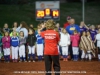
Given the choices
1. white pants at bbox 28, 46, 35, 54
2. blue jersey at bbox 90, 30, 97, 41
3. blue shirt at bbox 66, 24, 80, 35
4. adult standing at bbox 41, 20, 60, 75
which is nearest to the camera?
adult standing at bbox 41, 20, 60, 75

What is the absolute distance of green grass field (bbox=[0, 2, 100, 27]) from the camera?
35750mm

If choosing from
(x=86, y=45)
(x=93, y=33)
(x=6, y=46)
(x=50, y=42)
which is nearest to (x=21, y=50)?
(x=6, y=46)

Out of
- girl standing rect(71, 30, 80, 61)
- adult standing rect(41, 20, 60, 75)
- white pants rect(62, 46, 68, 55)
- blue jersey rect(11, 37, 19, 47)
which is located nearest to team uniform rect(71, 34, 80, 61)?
girl standing rect(71, 30, 80, 61)

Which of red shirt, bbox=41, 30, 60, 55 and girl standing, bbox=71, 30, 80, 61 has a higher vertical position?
red shirt, bbox=41, 30, 60, 55

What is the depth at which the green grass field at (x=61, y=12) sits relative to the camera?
35750mm

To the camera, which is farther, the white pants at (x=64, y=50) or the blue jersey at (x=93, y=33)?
the blue jersey at (x=93, y=33)

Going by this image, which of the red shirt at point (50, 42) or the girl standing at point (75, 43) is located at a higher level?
the red shirt at point (50, 42)

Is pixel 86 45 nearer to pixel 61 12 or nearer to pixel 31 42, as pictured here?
pixel 31 42

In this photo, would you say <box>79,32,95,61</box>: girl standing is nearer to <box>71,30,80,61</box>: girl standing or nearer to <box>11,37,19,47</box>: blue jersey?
<box>71,30,80,61</box>: girl standing

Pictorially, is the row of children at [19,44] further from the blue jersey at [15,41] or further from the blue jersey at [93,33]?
the blue jersey at [93,33]

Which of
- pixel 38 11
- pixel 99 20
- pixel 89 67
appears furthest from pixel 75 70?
pixel 99 20

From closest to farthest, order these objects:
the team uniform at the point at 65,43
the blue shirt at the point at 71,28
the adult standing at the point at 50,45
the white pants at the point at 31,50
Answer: the adult standing at the point at 50,45 → the white pants at the point at 31,50 → the team uniform at the point at 65,43 → the blue shirt at the point at 71,28

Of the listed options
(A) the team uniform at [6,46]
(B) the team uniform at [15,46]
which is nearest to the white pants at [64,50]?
(B) the team uniform at [15,46]

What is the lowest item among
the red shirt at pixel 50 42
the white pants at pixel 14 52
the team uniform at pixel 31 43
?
the white pants at pixel 14 52
